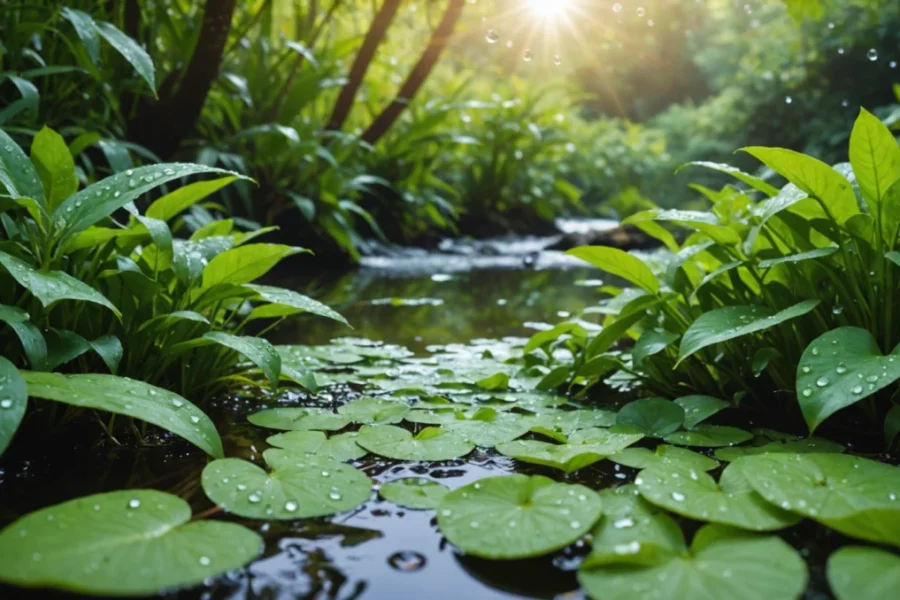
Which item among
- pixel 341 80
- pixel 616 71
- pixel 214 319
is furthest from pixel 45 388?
pixel 616 71

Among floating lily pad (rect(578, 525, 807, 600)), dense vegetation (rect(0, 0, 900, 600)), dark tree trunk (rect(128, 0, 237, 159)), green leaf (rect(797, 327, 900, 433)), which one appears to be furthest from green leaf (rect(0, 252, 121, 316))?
dark tree trunk (rect(128, 0, 237, 159))

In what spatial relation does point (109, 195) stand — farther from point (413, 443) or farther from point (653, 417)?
point (653, 417)

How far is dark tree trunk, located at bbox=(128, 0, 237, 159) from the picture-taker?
6.75ft

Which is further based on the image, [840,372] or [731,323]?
[731,323]

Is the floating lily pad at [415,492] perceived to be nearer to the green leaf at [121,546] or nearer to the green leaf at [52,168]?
the green leaf at [121,546]

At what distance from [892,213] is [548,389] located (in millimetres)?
687

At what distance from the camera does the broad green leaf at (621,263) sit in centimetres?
123

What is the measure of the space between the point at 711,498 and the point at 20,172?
3.47 ft

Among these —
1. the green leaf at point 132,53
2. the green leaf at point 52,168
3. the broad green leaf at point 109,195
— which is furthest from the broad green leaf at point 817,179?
the green leaf at point 132,53

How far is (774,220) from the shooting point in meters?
Answer: 1.21

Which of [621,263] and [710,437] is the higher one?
[621,263]

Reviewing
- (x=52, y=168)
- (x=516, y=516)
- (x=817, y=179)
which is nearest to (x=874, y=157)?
(x=817, y=179)

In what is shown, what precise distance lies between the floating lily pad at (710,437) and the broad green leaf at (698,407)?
16 mm

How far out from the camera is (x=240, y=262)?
1.15 meters
